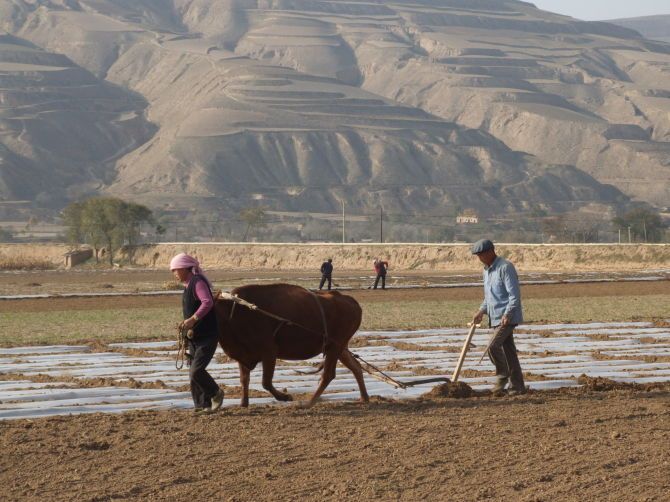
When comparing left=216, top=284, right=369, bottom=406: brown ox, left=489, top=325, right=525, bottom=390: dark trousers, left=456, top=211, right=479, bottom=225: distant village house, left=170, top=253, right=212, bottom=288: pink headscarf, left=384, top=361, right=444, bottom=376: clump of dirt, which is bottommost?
left=384, top=361, right=444, bottom=376: clump of dirt

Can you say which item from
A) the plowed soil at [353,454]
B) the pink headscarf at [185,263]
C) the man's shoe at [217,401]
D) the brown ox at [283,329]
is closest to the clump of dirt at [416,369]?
the brown ox at [283,329]

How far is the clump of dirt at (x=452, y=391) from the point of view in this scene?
46.1ft

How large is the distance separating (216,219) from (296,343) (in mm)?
140317

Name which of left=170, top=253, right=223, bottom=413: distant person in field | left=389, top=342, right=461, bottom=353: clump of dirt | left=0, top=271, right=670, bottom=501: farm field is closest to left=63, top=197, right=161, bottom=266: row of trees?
left=389, top=342, right=461, bottom=353: clump of dirt

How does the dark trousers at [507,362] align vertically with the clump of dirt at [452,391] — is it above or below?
above

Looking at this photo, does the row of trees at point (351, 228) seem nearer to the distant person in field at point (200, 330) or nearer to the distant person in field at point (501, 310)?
the distant person in field at point (501, 310)

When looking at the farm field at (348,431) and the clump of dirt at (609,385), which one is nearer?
the farm field at (348,431)

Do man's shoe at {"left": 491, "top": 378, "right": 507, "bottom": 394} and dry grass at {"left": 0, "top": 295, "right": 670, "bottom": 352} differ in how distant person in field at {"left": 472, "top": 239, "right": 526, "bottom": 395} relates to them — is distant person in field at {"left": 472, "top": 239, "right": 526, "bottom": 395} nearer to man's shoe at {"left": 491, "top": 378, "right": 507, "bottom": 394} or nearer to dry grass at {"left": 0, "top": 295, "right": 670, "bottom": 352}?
man's shoe at {"left": 491, "top": 378, "right": 507, "bottom": 394}

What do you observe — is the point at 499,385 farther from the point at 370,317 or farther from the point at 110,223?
the point at 110,223

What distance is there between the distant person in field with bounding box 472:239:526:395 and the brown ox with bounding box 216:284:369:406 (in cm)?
154

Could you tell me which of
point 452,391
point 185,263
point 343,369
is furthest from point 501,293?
point 343,369

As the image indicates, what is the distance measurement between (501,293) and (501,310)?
0.21 metres

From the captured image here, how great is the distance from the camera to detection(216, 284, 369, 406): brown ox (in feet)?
42.8

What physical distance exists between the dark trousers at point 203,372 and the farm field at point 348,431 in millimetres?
235
